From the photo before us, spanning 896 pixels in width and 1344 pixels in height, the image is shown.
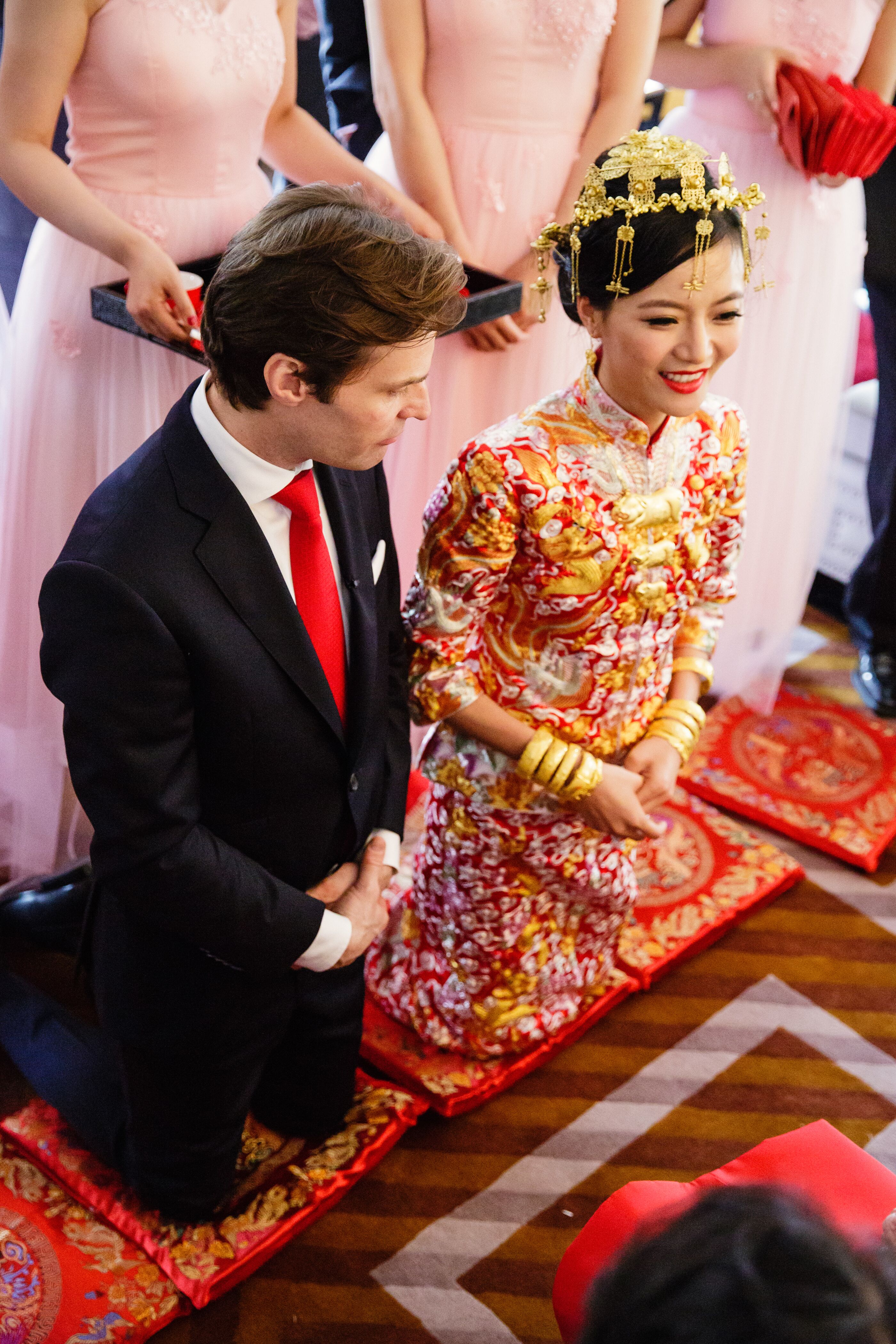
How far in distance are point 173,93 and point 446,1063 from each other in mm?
1551

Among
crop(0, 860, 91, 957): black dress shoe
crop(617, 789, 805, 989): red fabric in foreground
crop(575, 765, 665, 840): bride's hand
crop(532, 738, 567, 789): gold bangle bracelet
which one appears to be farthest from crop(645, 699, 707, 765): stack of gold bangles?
crop(0, 860, 91, 957): black dress shoe

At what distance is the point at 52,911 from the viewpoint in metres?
2.09

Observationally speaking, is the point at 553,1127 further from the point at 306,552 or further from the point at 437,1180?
the point at 306,552

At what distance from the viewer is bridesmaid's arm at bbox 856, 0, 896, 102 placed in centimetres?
254

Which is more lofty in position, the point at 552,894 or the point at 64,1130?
the point at 552,894

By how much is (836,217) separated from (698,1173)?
6.24ft

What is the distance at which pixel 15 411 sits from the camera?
2041 millimetres

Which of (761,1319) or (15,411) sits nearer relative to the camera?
(761,1319)

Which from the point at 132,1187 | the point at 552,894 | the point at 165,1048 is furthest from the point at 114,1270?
the point at 552,894

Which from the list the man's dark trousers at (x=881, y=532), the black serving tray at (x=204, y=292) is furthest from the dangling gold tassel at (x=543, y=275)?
the man's dark trousers at (x=881, y=532)

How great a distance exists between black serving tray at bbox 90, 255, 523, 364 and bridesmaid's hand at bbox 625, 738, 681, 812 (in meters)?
0.66

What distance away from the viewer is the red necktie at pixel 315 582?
4.47 feet

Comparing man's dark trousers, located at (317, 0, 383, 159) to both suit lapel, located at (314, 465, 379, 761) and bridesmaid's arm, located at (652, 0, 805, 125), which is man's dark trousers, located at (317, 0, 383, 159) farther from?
suit lapel, located at (314, 465, 379, 761)

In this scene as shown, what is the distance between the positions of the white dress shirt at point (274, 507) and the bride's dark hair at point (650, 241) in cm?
43
